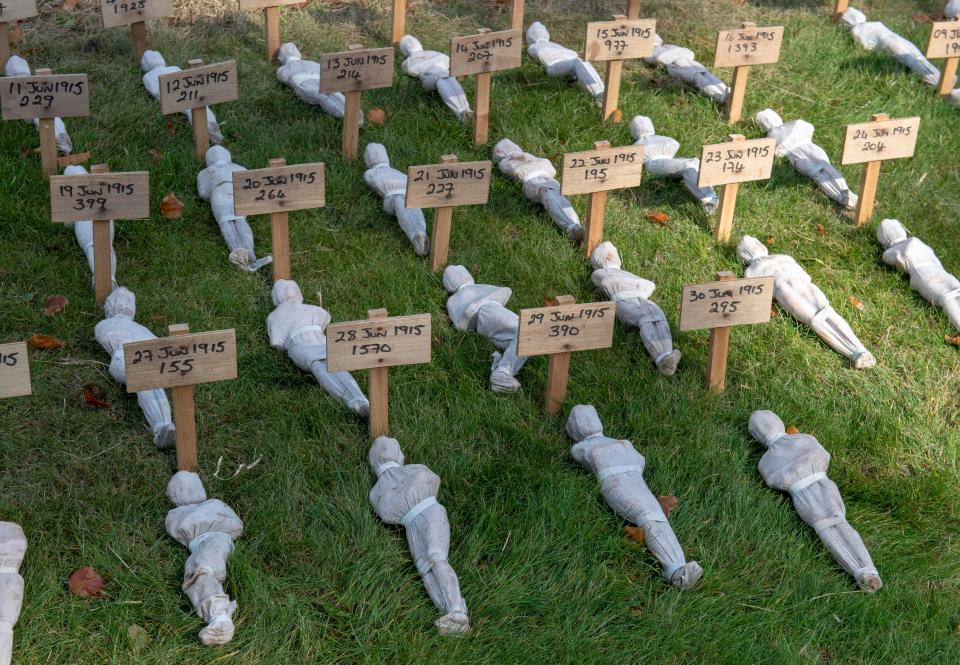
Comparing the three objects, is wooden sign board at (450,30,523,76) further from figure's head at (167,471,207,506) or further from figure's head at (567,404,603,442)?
figure's head at (167,471,207,506)

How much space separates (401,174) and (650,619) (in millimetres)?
2546

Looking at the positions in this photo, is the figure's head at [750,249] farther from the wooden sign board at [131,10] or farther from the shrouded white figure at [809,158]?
the wooden sign board at [131,10]

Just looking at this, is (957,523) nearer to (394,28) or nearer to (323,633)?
(323,633)

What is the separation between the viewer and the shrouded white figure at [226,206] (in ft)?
15.5

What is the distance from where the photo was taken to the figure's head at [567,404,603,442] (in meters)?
3.90

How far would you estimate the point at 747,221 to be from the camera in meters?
5.22

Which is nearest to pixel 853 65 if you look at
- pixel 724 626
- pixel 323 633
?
pixel 724 626

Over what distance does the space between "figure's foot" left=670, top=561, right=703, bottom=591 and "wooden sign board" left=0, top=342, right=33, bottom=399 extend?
2.03 metres

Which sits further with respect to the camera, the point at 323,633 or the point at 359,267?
the point at 359,267

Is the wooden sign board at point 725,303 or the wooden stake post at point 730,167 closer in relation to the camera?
the wooden sign board at point 725,303

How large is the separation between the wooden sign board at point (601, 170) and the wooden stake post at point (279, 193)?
3.35 ft

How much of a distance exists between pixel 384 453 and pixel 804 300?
1.91 metres

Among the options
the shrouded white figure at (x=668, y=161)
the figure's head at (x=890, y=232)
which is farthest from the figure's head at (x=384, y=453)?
the figure's head at (x=890, y=232)

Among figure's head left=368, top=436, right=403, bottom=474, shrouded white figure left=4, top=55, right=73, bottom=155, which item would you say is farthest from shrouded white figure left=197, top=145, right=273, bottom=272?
figure's head left=368, top=436, right=403, bottom=474
